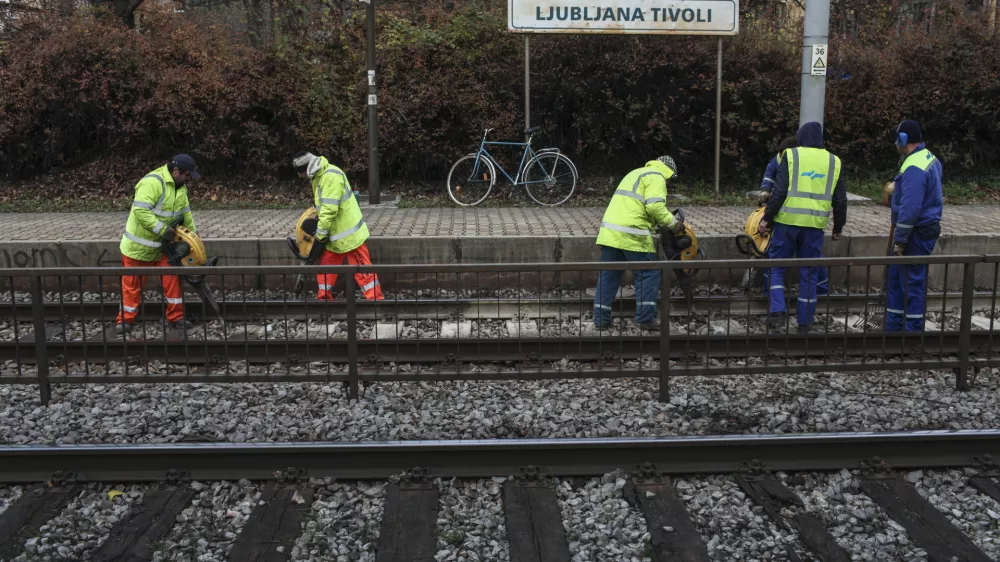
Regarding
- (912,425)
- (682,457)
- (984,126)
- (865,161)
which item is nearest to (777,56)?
(865,161)

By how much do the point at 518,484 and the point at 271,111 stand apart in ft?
41.3

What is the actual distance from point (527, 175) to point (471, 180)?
0.93m

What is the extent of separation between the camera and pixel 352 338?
20.4ft

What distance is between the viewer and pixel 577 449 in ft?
16.5

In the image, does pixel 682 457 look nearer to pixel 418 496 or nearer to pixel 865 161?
pixel 418 496

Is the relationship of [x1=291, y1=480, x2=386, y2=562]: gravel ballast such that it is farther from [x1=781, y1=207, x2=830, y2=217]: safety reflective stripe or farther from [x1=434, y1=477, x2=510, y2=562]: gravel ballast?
[x1=781, y1=207, x2=830, y2=217]: safety reflective stripe

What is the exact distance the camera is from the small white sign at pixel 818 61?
11.9 meters

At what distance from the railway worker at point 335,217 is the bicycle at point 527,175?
502 cm

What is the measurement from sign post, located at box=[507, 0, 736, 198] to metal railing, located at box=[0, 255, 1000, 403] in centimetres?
676

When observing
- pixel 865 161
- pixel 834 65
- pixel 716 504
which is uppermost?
pixel 834 65

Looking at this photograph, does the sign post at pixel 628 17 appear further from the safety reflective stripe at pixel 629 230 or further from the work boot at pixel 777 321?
the work boot at pixel 777 321

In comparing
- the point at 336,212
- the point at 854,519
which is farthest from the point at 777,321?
the point at 336,212

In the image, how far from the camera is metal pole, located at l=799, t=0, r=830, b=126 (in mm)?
11805

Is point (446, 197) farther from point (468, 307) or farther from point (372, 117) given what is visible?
point (468, 307)
